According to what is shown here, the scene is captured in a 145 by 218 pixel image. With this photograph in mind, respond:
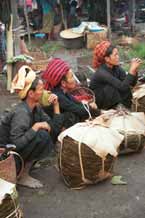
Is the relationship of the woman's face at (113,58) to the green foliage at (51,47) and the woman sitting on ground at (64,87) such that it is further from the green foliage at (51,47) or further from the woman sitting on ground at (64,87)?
the green foliage at (51,47)

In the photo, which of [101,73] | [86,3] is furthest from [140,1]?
[101,73]

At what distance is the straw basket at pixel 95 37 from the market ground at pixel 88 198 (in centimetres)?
643

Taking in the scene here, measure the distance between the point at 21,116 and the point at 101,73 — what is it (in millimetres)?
1608

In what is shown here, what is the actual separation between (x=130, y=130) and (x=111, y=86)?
905 mm

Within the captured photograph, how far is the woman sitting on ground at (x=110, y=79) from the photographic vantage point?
5461 mm

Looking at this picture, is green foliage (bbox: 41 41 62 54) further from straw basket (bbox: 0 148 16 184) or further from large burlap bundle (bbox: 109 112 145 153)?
straw basket (bbox: 0 148 16 184)

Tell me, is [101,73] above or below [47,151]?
above

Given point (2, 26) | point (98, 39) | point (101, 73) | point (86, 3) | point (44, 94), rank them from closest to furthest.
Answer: point (44, 94) < point (101, 73) < point (2, 26) < point (98, 39) < point (86, 3)

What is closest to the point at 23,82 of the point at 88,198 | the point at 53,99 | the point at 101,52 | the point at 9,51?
the point at 53,99

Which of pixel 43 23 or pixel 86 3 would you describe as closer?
pixel 43 23

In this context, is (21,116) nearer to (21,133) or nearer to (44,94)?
(21,133)

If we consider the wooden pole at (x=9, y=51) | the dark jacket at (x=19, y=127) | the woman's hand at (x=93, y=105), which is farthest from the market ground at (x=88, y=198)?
the wooden pole at (x=9, y=51)

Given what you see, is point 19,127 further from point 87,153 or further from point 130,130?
point 130,130

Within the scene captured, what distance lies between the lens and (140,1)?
14156 millimetres
